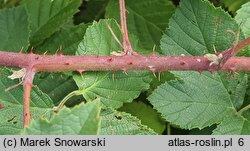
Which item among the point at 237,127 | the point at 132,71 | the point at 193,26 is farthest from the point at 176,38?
the point at 237,127

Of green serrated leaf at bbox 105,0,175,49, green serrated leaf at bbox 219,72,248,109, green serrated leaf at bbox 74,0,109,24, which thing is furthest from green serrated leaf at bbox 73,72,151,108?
green serrated leaf at bbox 74,0,109,24


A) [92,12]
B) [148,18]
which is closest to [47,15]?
[92,12]

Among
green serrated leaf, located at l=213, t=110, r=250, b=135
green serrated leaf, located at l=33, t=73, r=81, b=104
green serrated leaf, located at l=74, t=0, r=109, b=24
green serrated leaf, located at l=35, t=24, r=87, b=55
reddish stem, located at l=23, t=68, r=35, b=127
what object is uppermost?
green serrated leaf, located at l=74, t=0, r=109, b=24

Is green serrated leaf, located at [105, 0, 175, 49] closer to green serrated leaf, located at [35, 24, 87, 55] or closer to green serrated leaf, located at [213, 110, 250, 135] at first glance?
green serrated leaf, located at [35, 24, 87, 55]

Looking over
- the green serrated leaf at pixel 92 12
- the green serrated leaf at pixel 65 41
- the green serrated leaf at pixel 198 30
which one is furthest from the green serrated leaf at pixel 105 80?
the green serrated leaf at pixel 92 12

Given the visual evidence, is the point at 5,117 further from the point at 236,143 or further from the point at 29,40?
the point at 236,143

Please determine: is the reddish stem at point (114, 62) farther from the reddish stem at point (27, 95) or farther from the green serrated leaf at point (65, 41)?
the green serrated leaf at point (65, 41)
